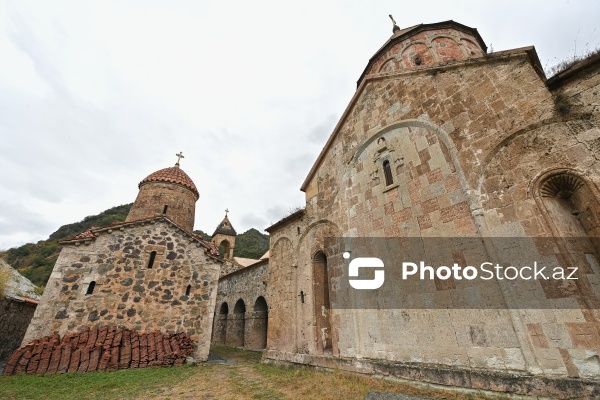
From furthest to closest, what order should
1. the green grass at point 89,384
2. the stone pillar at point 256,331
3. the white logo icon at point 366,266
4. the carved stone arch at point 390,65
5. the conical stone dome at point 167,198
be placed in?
1. the stone pillar at point 256,331
2. the conical stone dome at point 167,198
3. the carved stone arch at point 390,65
4. the white logo icon at point 366,266
5. the green grass at point 89,384

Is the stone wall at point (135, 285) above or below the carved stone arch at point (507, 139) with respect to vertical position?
below

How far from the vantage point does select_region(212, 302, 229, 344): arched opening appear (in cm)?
1781

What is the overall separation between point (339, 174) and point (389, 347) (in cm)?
520

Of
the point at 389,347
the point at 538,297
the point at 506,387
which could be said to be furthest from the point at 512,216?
the point at 389,347

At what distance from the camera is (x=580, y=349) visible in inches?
147

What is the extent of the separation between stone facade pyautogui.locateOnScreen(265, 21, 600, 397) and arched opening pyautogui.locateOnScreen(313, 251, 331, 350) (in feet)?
0.11

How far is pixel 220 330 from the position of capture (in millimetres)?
18172

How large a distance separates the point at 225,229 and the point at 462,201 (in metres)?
26.9

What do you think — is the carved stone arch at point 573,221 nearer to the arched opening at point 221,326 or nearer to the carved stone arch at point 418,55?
the carved stone arch at point 418,55

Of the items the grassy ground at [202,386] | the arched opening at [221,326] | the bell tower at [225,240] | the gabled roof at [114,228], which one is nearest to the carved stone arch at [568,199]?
the grassy ground at [202,386]

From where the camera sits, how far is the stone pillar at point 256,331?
48.1ft

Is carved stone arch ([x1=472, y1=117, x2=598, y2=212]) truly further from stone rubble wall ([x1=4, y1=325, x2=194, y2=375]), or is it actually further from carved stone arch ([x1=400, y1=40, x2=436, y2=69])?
stone rubble wall ([x1=4, y1=325, x2=194, y2=375])

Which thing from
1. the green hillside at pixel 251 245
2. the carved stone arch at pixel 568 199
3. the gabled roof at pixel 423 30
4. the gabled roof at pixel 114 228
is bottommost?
the carved stone arch at pixel 568 199

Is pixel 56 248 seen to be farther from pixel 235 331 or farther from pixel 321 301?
pixel 321 301
